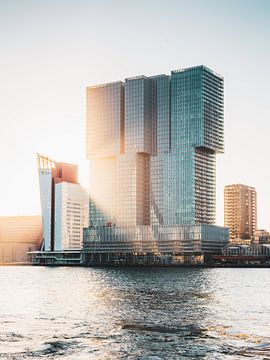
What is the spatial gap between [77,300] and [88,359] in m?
54.2

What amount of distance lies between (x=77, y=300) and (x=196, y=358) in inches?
2181

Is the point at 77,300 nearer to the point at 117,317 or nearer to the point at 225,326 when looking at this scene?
the point at 117,317

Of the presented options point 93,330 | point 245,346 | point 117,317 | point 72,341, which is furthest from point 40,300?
point 245,346

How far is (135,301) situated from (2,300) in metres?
22.8

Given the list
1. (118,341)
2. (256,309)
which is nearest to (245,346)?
(118,341)

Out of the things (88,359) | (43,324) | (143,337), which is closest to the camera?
(88,359)

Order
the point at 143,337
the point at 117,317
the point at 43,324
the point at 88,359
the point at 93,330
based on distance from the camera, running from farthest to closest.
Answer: the point at 117,317 < the point at 43,324 < the point at 93,330 < the point at 143,337 < the point at 88,359

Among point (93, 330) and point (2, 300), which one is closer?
point (93, 330)

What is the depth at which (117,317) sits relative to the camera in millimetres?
78688

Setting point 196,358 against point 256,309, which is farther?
point 256,309

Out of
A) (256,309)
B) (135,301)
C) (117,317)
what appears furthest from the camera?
(135,301)

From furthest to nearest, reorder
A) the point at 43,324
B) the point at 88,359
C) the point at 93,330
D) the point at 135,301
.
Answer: the point at 135,301 → the point at 43,324 → the point at 93,330 → the point at 88,359

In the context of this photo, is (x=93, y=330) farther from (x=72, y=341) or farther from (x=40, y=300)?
(x=40, y=300)

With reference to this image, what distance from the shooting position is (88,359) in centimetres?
5172
